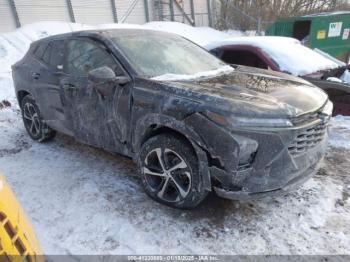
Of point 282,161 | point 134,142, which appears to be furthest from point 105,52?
point 282,161

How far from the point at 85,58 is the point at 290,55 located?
3.29 meters

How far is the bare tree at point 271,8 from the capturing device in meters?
18.6

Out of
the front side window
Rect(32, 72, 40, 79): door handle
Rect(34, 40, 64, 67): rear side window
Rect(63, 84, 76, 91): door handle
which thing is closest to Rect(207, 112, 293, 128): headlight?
the front side window

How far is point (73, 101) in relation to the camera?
3.83m

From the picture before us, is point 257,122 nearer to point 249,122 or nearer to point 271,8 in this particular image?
point 249,122

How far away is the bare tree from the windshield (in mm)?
15796

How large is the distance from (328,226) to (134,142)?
1917mm

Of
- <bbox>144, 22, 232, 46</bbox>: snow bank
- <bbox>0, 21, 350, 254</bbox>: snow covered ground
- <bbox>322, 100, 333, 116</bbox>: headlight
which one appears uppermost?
<bbox>322, 100, 333, 116</bbox>: headlight

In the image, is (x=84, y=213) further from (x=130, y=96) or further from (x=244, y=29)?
(x=244, y=29)

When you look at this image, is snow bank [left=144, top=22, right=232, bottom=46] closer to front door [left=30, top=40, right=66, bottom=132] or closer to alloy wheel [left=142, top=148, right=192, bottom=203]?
front door [left=30, top=40, right=66, bottom=132]

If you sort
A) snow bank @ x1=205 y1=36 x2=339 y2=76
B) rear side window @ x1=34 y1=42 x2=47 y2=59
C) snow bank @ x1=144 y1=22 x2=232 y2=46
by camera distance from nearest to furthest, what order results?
rear side window @ x1=34 y1=42 x2=47 y2=59
snow bank @ x1=205 y1=36 x2=339 y2=76
snow bank @ x1=144 y1=22 x2=232 y2=46

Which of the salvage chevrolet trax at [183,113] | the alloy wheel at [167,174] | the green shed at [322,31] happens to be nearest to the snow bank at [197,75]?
the salvage chevrolet trax at [183,113]

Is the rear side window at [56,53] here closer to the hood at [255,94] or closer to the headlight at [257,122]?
the hood at [255,94]

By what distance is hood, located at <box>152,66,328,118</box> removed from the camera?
8.57 feet
